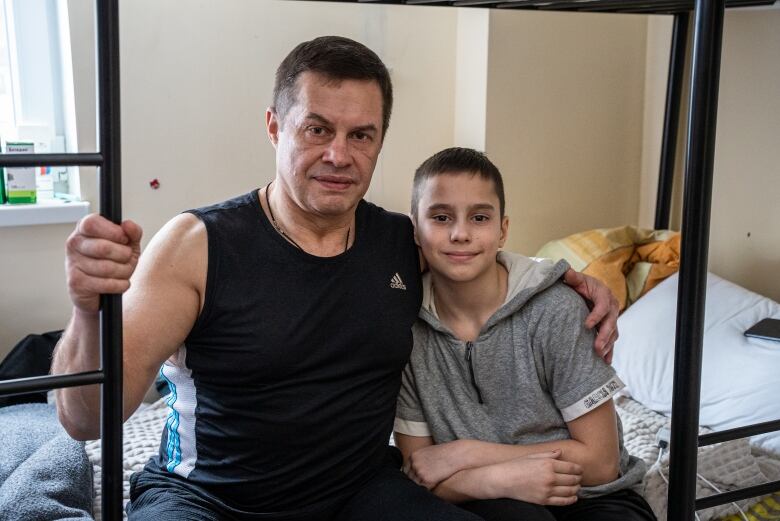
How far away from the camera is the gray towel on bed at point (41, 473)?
1.69 m

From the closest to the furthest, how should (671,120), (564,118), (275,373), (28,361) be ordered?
(275,373) < (28,361) < (671,120) < (564,118)

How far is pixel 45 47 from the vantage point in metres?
2.66

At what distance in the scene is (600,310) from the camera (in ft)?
5.20

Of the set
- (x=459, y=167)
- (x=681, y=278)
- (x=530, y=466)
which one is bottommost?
(x=530, y=466)

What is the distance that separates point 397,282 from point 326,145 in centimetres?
28

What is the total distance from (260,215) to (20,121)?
1.48 meters

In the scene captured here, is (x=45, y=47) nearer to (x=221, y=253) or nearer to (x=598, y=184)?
(x=221, y=253)

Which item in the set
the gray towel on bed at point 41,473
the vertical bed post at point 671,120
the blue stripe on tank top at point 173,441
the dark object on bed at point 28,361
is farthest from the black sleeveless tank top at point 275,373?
the vertical bed post at point 671,120

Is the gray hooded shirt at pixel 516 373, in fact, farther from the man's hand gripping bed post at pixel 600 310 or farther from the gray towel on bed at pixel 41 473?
the gray towel on bed at pixel 41 473

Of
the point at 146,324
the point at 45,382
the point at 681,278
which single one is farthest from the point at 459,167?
the point at 45,382

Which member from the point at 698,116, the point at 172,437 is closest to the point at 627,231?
the point at 698,116

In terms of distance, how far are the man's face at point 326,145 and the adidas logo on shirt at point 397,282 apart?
162 mm

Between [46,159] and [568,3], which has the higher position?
[568,3]

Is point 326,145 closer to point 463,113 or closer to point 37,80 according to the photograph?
point 37,80
